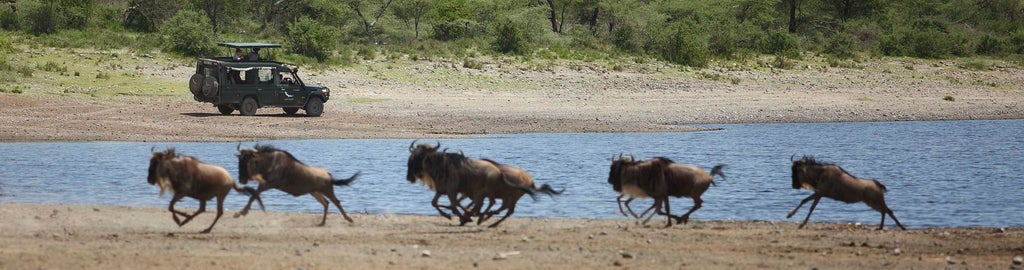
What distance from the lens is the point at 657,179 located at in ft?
47.4

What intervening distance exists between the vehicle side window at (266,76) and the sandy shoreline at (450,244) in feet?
52.2

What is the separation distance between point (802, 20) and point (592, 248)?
49465 mm

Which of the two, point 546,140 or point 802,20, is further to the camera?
point 802,20

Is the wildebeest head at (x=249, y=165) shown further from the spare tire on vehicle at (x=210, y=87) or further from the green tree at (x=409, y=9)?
the green tree at (x=409, y=9)

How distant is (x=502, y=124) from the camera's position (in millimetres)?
31656

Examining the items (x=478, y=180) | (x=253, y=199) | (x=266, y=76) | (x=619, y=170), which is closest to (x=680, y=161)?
(x=619, y=170)

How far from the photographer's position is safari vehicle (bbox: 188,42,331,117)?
3102cm

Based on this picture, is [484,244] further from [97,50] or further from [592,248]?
[97,50]

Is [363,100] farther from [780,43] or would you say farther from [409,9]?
[409,9]

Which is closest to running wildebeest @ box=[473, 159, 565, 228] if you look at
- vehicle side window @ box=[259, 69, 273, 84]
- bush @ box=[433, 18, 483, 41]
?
vehicle side window @ box=[259, 69, 273, 84]

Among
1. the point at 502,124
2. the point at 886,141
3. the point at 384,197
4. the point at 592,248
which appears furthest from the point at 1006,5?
the point at 592,248

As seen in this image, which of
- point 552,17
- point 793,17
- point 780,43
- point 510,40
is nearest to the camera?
point 510,40

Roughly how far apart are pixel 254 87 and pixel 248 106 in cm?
46

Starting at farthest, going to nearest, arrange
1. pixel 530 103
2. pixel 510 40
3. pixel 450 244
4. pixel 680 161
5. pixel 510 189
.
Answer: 1. pixel 510 40
2. pixel 530 103
3. pixel 680 161
4. pixel 510 189
5. pixel 450 244
